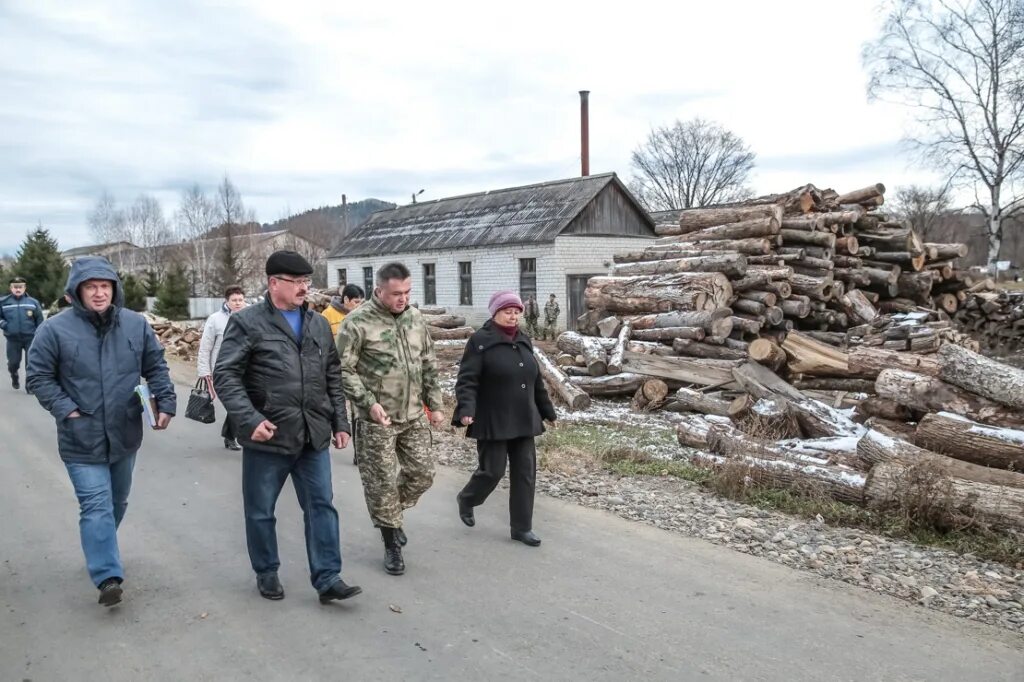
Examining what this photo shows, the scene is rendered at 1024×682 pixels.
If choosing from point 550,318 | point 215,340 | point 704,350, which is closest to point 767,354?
point 704,350

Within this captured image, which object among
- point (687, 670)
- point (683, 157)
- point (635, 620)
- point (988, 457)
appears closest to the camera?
point (687, 670)

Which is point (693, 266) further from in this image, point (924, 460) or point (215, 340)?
point (215, 340)

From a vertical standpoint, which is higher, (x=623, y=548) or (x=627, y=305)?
(x=627, y=305)

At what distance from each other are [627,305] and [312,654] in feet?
37.6

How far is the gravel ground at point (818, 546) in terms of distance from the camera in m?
4.61

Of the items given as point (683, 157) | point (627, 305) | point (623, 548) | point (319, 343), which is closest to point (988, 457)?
point (623, 548)

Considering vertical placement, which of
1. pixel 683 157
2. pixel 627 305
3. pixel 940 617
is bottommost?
pixel 940 617

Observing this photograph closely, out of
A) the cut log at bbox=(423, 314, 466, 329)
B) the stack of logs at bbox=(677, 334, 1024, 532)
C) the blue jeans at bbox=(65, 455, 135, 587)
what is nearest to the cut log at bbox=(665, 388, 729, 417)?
the stack of logs at bbox=(677, 334, 1024, 532)

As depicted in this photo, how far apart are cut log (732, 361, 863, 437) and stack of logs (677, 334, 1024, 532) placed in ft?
0.04

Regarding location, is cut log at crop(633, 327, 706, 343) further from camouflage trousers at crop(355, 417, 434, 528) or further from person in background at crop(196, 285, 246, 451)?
camouflage trousers at crop(355, 417, 434, 528)

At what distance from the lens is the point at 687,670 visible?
3.70 metres

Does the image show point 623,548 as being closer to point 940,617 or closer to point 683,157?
point 940,617

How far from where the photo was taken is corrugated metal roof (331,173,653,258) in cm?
2753

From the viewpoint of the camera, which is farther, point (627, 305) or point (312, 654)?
point (627, 305)
